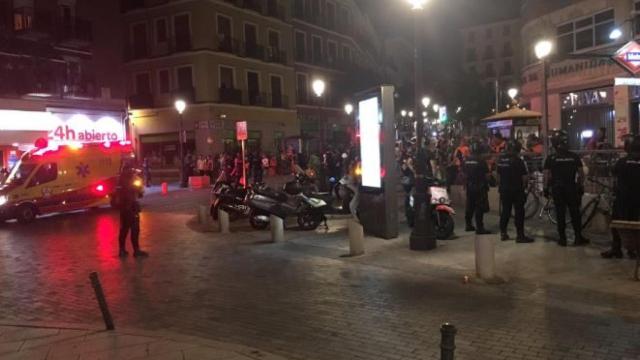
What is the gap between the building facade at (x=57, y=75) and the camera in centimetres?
2945

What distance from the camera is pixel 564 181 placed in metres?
10.6

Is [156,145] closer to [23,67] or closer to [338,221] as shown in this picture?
[23,67]

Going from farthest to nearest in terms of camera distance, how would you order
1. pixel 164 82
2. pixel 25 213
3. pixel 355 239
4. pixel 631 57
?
pixel 164 82 < pixel 25 213 < pixel 631 57 < pixel 355 239

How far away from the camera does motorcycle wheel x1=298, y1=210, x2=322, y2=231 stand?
14.8m

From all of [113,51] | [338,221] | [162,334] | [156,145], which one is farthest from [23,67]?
[162,334]

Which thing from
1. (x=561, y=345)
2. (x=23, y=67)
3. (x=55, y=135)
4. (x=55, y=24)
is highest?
(x=55, y=24)

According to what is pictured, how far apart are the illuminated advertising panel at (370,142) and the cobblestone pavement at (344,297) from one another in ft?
4.72

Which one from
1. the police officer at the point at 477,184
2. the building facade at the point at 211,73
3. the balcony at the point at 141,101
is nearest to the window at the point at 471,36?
the building facade at the point at 211,73

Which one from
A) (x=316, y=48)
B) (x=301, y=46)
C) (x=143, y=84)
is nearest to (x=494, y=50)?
(x=316, y=48)

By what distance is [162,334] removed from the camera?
6.69 m

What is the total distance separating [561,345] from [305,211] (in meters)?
9.22

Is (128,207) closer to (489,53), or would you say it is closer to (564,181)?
(564,181)

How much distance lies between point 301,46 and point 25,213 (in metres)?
38.4

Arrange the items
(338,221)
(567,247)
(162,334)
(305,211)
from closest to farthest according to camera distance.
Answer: (162,334) → (567,247) → (305,211) → (338,221)
